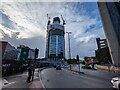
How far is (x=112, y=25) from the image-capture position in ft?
229

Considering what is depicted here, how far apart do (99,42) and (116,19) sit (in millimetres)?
68169

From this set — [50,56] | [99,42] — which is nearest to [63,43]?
[50,56]

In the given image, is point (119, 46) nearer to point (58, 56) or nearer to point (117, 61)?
point (117, 61)

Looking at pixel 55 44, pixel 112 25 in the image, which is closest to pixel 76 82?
pixel 112 25

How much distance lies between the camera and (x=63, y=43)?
16550cm

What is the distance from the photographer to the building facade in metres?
68.8

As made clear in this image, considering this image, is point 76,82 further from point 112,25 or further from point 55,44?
point 55,44

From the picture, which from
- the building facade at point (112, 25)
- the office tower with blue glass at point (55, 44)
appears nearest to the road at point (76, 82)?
the building facade at point (112, 25)

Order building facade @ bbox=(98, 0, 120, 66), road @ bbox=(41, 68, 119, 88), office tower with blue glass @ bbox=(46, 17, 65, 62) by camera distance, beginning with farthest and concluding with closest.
Answer: office tower with blue glass @ bbox=(46, 17, 65, 62) < building facade @ bbox=(98, 0, 120, 66) < road @ bbox=(41, 68, 119, 88)

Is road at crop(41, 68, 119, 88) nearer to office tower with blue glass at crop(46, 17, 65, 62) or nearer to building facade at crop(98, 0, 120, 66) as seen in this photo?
building facade at crop(98, 0, 120, 66)

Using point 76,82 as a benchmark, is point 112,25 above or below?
above

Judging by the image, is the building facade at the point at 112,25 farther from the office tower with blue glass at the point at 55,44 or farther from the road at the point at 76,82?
the office tower with blue glass at the point at 55,44

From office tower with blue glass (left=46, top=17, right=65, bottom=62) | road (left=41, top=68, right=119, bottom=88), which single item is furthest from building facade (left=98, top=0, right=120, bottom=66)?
office tower with blue glass (left=46, top=17, right=65, bottom=62)

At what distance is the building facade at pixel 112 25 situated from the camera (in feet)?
226
